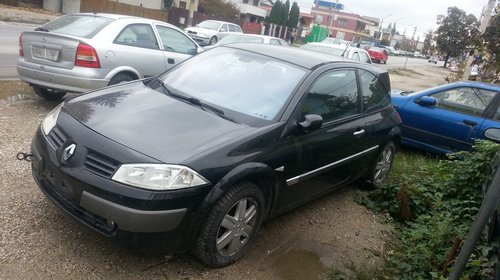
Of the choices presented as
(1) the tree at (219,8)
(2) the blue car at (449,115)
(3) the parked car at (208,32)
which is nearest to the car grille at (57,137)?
(2) the blue car at (449,115)

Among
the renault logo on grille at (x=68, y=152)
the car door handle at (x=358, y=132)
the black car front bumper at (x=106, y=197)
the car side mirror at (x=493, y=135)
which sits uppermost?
the car side mirror at (x=493, y=135)

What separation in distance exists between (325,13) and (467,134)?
9549 cm

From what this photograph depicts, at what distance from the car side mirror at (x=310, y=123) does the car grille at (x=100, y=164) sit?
155 centimetres

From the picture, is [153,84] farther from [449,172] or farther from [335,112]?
[449,172]

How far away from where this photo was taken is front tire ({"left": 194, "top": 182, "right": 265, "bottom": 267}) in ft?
9.93

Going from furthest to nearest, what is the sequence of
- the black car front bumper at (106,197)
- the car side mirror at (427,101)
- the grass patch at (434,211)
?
the car side mirror at (427,101)
the grass patch at (434,211)
the black car front bumper at (106,197)

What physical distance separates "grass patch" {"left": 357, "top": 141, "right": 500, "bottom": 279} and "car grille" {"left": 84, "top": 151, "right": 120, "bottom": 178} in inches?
89.5

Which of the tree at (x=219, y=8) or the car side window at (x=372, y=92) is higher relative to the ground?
the tree at (x=219, y=8)

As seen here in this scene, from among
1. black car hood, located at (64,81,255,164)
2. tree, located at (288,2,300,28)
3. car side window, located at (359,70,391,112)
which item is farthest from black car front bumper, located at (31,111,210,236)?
tree, located at (288,2,300,28)

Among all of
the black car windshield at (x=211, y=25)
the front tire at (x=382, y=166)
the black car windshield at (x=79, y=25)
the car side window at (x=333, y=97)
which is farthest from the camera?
the black car windshield at (x=211, y=25)

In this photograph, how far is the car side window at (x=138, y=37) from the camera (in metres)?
6.55

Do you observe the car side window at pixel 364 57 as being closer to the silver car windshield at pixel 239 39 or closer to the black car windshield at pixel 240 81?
the silver car windshield at pixel 239 39

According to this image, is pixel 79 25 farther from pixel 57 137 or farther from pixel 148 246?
pixel 148 246

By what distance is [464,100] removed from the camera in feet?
22.7
